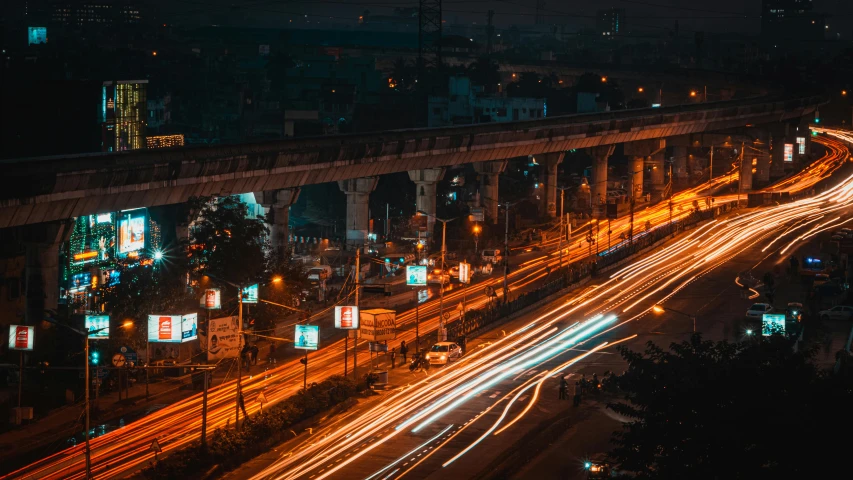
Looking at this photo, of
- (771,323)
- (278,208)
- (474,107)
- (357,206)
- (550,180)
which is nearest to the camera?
(771,323)

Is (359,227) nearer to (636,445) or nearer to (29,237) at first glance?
(29,237)

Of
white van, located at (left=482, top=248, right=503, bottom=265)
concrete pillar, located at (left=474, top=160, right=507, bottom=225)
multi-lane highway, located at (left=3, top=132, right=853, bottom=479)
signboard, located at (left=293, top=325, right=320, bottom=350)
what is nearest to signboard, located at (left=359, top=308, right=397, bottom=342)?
signboard, located at (left=293, top=325, right=320, bottom=350)

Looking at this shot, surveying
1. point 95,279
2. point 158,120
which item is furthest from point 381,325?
point 158,120

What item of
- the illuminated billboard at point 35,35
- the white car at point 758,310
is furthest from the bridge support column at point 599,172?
the illuminated billboard at point 35,35

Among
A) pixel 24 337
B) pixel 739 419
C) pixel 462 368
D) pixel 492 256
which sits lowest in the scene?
pixel 462 368

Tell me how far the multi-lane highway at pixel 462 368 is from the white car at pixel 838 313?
943cm

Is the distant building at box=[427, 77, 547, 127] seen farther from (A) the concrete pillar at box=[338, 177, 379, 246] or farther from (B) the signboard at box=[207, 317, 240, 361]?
(B) the signboard at box=[207, 317, 240, 361]

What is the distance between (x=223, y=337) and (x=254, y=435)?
26.6 ft

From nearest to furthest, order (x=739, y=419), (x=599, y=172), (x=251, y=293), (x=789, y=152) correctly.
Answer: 1. (x=739, y=419)
2. (x=251, y=293)
3. (x=599, y=172)
4. (x=789, y=152)

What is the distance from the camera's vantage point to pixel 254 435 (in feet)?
144

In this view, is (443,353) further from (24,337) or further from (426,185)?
(426,185)

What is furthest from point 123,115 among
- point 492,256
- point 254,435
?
point 254,435

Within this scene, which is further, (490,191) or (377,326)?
(490,191)

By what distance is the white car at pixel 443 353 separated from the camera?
57.0m
